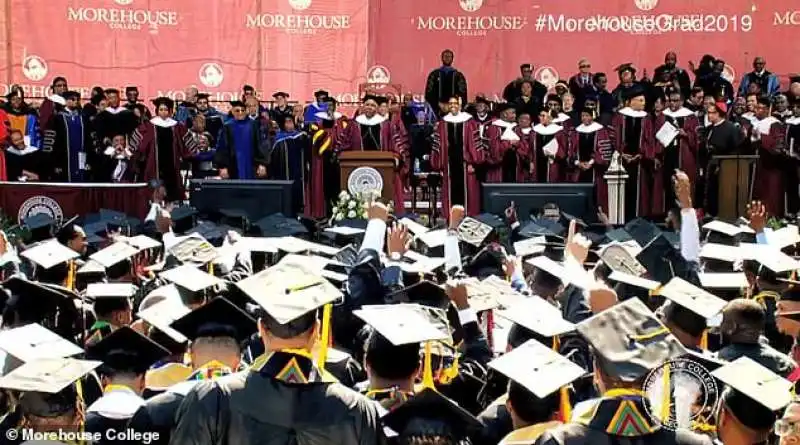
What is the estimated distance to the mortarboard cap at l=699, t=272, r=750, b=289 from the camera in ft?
18.4

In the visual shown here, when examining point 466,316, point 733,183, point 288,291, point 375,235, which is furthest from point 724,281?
point 733,183

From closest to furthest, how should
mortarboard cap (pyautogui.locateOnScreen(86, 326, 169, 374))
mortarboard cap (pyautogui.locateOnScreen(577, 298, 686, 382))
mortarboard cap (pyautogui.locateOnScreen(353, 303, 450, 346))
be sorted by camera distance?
1. mortarboard cap (pyautogui.locateOnScreen(577, 298, 686, 382))
2. mortarboard cap (pyautogui.locateOnScreen(353, 303, 450, 346))
3. mortarboard cap (pyautogui.locateOnScreen(86, 326, 169, 374))

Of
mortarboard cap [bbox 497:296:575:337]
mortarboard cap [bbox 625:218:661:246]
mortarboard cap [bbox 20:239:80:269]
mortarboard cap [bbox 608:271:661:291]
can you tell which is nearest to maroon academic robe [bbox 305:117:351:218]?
mortarboard cap [bbox 625:218:661:246]

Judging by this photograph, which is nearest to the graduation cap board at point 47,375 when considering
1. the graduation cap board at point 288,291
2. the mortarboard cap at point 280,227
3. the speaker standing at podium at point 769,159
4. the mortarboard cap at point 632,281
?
the graduation cap board at point 288,291

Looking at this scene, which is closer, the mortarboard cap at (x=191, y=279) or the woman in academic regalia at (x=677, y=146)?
the mortarboard cap at (x=191, y=279)

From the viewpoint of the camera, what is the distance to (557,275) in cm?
536

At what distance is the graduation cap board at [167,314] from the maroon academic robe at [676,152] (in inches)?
384

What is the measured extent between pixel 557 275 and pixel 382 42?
12262mm

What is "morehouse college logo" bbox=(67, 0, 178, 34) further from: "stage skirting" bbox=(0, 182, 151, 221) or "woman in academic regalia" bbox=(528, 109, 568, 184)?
"woman in academic regalia" bbox=(528, 109, 568, 184)

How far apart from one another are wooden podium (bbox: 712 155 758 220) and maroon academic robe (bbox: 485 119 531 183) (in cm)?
217

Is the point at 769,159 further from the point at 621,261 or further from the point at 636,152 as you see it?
the point at 621,261

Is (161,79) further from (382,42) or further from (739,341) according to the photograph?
(739,341)

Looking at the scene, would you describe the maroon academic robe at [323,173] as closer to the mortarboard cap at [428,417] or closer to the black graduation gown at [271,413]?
the mortarboard cap at [428,417]

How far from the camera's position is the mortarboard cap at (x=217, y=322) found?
12.9 ft
